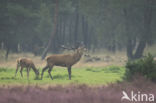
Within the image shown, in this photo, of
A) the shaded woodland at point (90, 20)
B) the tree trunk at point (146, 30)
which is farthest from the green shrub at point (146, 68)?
the tree trunk at point (146, 30)

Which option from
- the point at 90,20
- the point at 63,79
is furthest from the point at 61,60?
the point at 90,20

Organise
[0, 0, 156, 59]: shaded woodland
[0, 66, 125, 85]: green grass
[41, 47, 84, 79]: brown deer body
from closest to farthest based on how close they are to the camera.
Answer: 1. [0, 66, 125, 85]: green grass
2. [41, 47, 84, 79]: brown deer body
3. [0, 0, 156, 59]: shaded woodland

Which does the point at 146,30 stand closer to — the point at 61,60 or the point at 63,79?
the point at 61,60

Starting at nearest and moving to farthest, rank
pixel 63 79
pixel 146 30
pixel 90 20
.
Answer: pixel 63 79, pixel 146 30, pixel 90 20

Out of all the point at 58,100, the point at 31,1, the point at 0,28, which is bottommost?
the point at 58,100

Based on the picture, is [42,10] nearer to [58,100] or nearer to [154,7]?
[154,7]

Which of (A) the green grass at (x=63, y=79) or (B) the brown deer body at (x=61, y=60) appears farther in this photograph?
(B) the brown deer body at (x=61, y=60)

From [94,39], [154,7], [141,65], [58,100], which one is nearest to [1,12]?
[154,7]

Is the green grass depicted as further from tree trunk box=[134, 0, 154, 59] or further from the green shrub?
tree trunk box=[134, 0, 154, 59]

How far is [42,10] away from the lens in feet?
177

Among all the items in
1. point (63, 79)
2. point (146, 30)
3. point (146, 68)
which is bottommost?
point (63, 79)

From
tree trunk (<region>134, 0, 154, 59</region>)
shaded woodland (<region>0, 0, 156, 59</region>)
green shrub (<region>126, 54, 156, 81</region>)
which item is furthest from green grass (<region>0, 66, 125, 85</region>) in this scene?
shaded woodland (<region>0, 0, 156, 59</region>)

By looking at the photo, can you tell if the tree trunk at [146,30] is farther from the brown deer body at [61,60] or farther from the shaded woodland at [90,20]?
the brown deer body at [61,60]

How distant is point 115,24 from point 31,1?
12.6 metres
